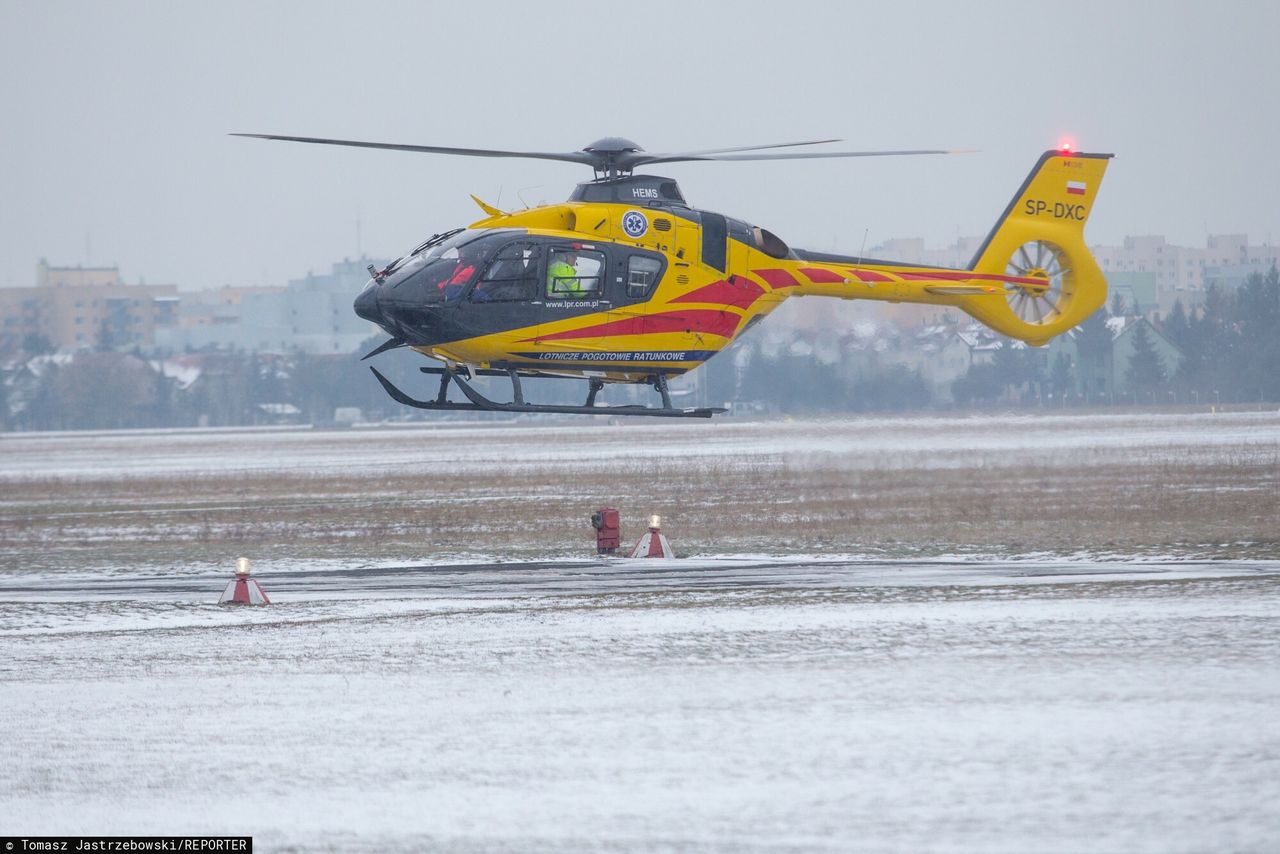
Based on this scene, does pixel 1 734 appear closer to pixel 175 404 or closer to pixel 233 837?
pixel 233 837

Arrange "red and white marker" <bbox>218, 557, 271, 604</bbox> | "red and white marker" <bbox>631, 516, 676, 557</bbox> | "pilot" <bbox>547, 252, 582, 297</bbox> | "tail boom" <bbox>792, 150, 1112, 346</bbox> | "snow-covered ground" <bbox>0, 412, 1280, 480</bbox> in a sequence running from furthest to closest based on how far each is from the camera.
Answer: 1. "snow-covered ground" <bbox>0, 412, 1280, 480</bbox>
2. "tail boom" <bbox>792, 150, 1112, 346</bbox>
3. "red and white marker" <bbox>631, 516, 676, 557</bbox>
4. "pilot" <bbox>547, 252, 582, 297</bbox>
5. "red and white marker" <bbox>218, 557, 271, 604</bbox>

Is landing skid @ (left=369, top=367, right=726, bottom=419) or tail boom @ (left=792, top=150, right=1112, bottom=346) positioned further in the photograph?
tail boom @ (left=792, top=150, right=1112, bottom=346)

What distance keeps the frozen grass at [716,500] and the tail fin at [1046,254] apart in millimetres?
3543

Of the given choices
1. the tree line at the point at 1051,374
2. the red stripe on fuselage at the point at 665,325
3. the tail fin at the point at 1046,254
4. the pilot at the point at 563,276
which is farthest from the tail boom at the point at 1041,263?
the tree line at the point at 1051,374

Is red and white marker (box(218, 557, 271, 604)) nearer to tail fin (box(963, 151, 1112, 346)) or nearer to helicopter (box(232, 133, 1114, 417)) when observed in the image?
helicopter (box(232, 133, 1114, 417))

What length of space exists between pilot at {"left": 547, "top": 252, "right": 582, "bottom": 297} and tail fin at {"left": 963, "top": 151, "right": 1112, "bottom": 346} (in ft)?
25.7

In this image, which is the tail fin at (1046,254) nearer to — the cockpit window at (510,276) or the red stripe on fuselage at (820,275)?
the red stripe on fuselage at (820,275)

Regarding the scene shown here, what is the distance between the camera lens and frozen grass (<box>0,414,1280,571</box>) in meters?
27.2

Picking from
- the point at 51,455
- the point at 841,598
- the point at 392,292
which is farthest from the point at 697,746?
the point at 51,455

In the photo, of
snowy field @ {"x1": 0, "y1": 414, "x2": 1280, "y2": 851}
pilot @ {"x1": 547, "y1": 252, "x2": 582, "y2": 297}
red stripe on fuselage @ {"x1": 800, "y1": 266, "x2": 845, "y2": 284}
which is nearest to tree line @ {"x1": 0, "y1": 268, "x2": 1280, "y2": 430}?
red stripe on fuselage @ {"x1": 800, "y1": 266, "x2": 845, "y2": 284}

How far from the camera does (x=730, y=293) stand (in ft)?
84.2

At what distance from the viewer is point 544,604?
1889 cm

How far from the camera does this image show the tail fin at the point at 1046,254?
28719mm

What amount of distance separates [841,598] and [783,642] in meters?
3.40
